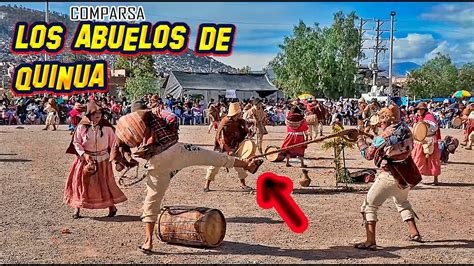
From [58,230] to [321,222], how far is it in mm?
3316

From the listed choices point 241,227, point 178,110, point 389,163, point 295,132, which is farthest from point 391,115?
point 178,110

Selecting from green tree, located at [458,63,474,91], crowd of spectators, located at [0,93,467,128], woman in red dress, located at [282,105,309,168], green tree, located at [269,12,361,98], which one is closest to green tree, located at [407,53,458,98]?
green tree, located at [458,63,474,91]

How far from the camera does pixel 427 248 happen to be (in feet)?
22.9

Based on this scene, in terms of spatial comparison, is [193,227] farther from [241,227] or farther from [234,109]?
[234,109]

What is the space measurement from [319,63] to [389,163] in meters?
48.0

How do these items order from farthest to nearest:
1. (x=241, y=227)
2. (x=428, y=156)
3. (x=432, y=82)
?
1. (x=432, y=82)
2. (x=428, y=156)
3. (x=241, y=227)

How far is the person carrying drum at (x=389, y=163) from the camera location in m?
6.86

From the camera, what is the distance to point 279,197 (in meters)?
6.90

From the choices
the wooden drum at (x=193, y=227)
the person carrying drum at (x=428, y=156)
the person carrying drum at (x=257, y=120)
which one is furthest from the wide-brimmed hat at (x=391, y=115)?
the person carrying drum at (x=257, y=120)

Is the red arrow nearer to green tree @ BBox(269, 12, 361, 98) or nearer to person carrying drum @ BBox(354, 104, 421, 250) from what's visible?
person carrying drum @ BBox(354, 104, 421, 250)

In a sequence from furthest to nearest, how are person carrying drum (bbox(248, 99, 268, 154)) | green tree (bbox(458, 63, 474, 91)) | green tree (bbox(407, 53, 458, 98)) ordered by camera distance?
green tree (bbox(458, 63, 474, 91))
green tree (bbox(407, 53, 458, 98))
person carrying drum (bbox(248, 99, 268, 154))

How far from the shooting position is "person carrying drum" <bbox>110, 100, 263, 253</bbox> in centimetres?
667

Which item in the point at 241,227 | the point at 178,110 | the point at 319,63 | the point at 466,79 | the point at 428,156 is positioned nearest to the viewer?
the point at 241,227

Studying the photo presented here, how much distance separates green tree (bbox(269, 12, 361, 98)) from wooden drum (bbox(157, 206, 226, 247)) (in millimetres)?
47972
